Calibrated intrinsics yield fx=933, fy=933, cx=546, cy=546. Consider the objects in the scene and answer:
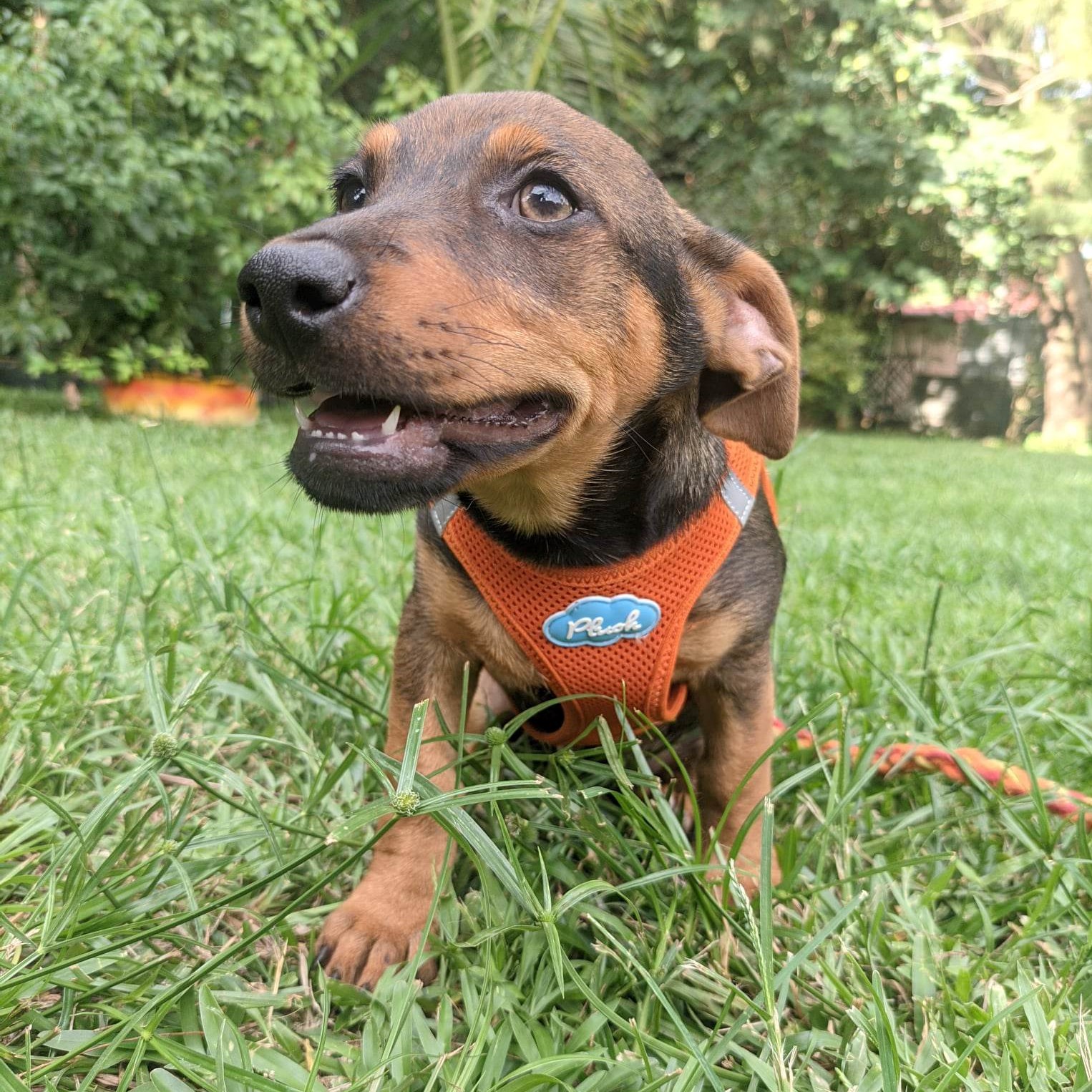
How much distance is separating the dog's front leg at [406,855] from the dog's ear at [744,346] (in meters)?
0.93

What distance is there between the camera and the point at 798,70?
54.7 ft

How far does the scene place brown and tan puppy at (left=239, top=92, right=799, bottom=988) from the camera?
1.74 metres

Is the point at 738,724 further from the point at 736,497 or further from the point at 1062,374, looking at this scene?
the point at 1062,374

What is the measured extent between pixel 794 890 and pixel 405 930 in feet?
2.83

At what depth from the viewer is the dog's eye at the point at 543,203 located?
2.15 meters

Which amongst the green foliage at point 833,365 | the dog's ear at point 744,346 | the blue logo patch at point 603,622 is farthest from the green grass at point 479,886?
the green foliage at point 833,365

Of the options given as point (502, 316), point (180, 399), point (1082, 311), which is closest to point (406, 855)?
point (502, 316)

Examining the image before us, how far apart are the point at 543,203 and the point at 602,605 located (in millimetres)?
954

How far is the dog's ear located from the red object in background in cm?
924

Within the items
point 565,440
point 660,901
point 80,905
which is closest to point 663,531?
point 565,440

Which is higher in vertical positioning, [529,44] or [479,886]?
[529,44]

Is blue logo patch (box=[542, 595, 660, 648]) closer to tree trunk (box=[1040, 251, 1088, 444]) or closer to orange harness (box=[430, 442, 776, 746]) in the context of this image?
orange harness (box=[430, 442, 776, 746])

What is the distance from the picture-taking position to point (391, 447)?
5.93 feet

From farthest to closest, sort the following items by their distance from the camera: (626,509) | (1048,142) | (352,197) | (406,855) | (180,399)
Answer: (1048,142) < (180,399) < (352,197) < (626,509) < (406,855)
